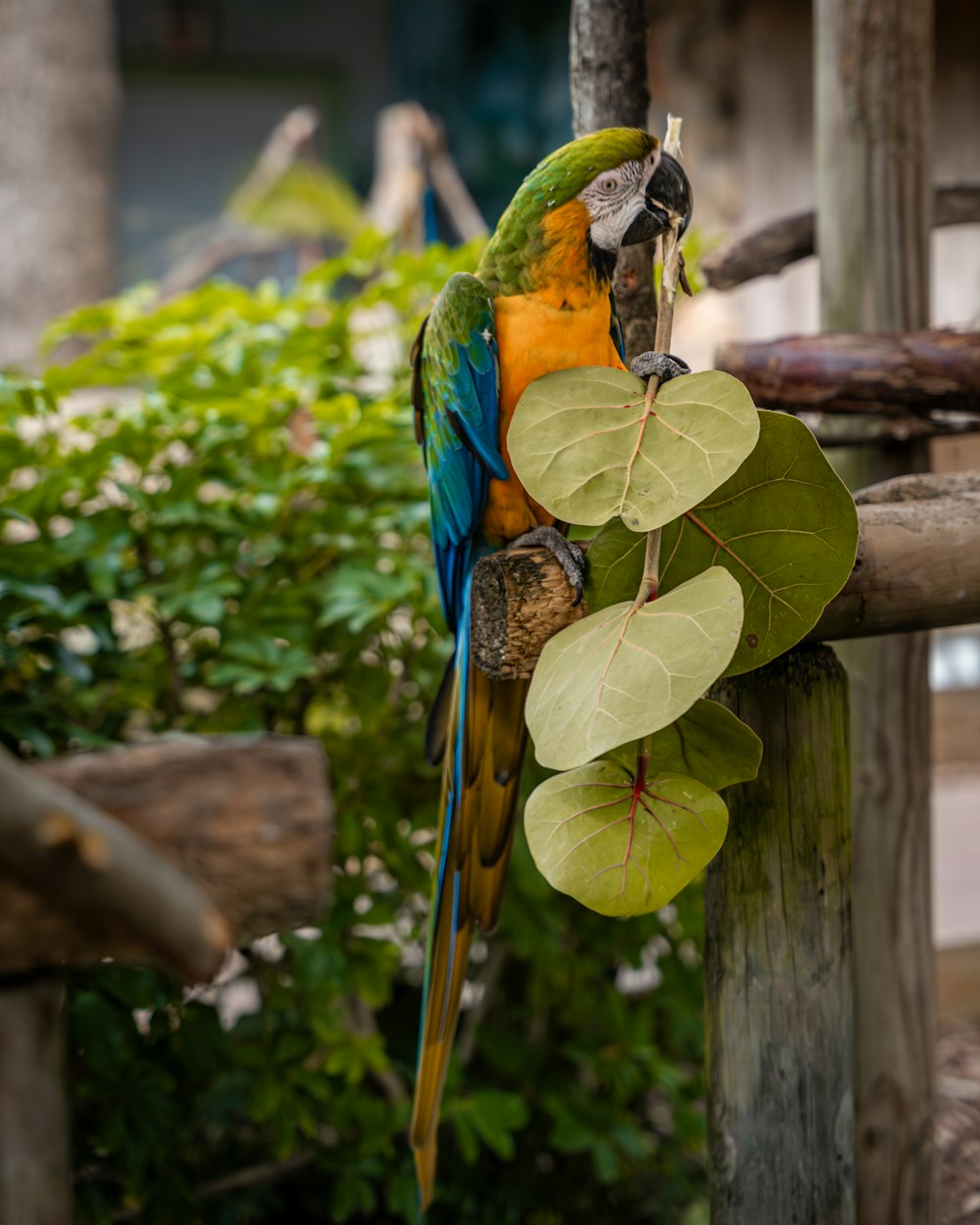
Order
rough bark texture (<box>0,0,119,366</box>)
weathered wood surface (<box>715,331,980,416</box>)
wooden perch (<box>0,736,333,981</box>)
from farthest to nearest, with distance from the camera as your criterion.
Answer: rough bark texture (<box>0,0,119,366</box>) → weathered wood surface (<box>715,331,980,416</box>) → wooden perch (<box>0,736,333,981</box>)

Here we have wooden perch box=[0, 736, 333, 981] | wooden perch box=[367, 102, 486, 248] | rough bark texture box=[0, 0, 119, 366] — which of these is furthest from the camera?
rough bark texture box=[0, 0, 119, 366]

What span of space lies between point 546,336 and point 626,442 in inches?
10.5

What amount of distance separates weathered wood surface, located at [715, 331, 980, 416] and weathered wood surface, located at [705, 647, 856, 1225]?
46 centimetres

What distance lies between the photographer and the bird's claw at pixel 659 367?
27.9 inches

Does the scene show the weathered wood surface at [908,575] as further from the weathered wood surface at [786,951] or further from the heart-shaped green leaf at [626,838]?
the heart-shaped green leaf at [626,838]

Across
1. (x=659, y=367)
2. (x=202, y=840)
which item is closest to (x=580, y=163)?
(x=659, y=367)

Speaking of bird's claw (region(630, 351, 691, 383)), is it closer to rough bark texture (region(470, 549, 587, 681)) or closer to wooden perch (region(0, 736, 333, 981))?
rough bark texture (region(470, 549, 587, 681))

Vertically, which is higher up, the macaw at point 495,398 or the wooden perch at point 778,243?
the wooden perch at point 778,243

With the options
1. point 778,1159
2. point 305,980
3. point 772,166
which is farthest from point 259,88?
point 778,1159

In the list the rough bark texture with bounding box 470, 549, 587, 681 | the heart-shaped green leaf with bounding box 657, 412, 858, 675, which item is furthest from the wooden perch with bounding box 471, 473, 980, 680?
the heart-shaped green leaf with bounding box 657, 412, 858, 675

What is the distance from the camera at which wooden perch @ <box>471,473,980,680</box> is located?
0.79 metres

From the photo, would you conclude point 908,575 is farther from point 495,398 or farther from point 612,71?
point 612,71

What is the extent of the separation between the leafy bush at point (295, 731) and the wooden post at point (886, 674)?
249 millimetres

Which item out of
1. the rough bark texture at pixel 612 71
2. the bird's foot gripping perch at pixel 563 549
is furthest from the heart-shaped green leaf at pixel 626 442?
the rough bark texture at pixel 612 71
